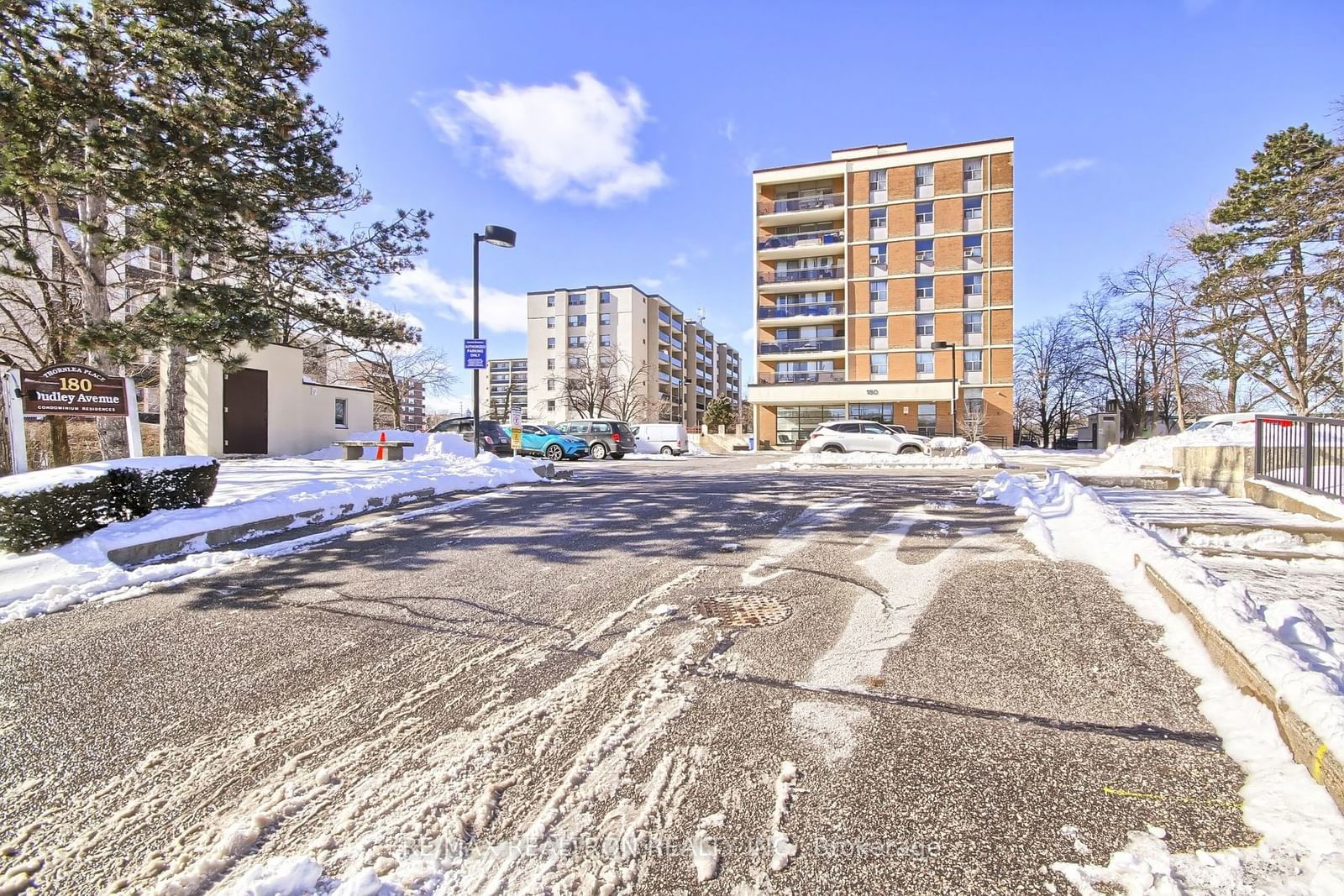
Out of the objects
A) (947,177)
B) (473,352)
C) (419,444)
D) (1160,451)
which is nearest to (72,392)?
(473,352)

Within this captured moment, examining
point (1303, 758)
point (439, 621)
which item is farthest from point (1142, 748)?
point (439, 621)

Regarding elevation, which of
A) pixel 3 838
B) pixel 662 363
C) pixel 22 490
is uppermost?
pixel 662 363

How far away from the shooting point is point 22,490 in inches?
200

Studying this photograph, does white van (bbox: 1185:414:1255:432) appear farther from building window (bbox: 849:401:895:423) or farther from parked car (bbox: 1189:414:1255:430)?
building window (bbox: 849:401:895:423)

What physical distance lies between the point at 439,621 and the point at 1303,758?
403cm

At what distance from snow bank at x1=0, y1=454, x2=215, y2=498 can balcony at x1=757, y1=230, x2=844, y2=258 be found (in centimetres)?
4247

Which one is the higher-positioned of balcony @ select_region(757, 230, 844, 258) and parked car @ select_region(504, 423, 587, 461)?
balcony @ select_region(757, 230, 844, 258)

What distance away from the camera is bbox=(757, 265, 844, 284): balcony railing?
4325 centimetres

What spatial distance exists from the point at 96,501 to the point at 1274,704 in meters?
8.52

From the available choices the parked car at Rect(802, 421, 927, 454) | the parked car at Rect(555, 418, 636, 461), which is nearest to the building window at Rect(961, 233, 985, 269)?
the parked car at Rect(802, 421, 927, 454)

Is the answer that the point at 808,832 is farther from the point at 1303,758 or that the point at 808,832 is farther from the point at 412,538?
the point at 412,538

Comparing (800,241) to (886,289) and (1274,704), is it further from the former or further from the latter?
(1274,704)

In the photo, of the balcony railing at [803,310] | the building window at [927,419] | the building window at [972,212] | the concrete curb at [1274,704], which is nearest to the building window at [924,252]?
the building window at [972,212]

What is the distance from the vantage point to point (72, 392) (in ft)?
22.2
